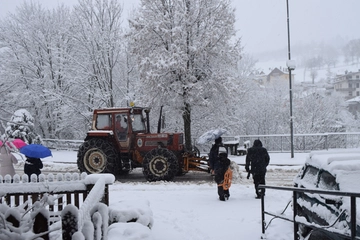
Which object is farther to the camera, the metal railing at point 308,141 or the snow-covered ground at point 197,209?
the metal railing at point 308,141

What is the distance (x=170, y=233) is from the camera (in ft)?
19.5

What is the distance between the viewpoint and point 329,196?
14.8 ft

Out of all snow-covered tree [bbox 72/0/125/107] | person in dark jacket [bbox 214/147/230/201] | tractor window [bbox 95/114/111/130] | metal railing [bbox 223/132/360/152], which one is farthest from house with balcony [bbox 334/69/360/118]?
person in dark jacket [bbox 214/147/230/201]

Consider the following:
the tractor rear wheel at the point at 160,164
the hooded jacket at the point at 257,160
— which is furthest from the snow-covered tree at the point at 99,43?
the hooded jacket at the point at 257,160

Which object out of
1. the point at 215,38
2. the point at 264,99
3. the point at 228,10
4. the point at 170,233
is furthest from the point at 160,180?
the point at 264,99

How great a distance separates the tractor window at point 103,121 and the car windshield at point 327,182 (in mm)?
8292

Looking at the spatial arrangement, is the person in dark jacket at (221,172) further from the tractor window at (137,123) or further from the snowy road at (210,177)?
the tractor window at (137,123)

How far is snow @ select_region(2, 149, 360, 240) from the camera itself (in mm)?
5469

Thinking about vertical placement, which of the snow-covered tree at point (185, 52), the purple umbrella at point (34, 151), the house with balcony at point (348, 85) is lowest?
the purple umbrella at point (34, 151)

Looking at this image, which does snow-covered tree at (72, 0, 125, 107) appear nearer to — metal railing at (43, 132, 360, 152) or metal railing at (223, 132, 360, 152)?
metal railing at (43, 132, 360, 152)

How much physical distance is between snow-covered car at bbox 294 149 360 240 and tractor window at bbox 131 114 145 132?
24.2ft

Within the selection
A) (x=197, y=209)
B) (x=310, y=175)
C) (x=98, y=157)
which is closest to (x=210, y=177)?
(x=98, y=157)

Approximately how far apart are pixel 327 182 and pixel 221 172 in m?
4.01

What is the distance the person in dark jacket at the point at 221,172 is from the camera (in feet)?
28.2
